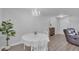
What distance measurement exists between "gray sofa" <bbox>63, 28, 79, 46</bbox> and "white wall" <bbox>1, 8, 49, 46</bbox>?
1.40 feet

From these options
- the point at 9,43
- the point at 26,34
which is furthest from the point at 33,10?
the point at 9,43

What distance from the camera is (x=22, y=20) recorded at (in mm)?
2121

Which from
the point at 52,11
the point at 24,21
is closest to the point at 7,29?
the point at 24,21

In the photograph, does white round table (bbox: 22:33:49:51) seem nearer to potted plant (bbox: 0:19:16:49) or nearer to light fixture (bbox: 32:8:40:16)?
potted plant (bbox: 0:19:16:49)

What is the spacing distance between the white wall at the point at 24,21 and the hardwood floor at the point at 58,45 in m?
0.21

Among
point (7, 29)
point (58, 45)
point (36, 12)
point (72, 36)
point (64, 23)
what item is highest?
point (36, 12)

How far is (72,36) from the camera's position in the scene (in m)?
2.12

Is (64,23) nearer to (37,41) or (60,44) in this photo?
(60,44)

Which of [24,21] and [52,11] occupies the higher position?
[52,11]

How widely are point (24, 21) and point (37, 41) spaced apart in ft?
1.60
